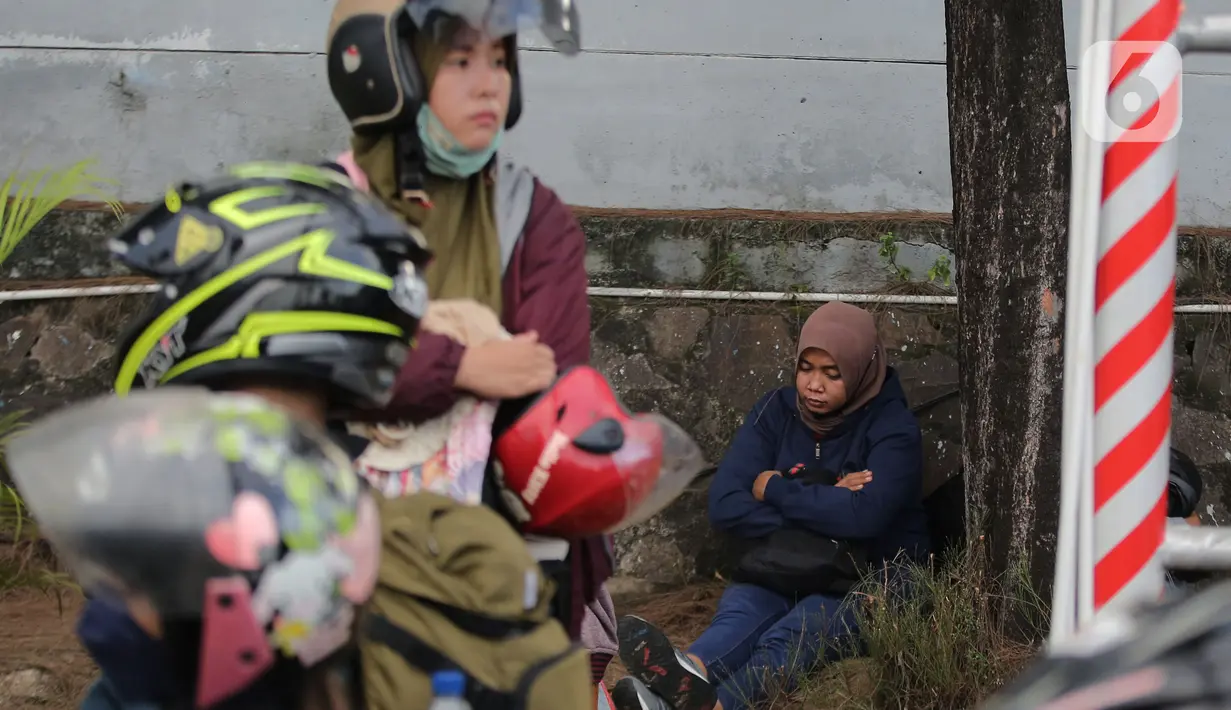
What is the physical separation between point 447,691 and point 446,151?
1073mm

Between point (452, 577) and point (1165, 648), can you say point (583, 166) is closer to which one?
point (452, 577)

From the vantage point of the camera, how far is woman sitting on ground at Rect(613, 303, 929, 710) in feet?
14.4

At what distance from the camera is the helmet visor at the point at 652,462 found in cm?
227

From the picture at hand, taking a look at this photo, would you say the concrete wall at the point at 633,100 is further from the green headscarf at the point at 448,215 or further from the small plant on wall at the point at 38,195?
the green headscarf at the point at 448,215

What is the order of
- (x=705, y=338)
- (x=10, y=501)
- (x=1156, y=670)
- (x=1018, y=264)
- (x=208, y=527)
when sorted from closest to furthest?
(x=1156, y=670) → (x=208, y=527) → (x=1018, y=264) → (x=10, y=501) → (x=705, y=338)

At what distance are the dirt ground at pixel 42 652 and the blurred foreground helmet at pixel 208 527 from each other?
9.96 feet

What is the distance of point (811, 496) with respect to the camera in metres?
4.66

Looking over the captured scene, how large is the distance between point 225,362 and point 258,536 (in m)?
0.40

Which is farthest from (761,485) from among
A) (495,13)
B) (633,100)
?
(495,13)

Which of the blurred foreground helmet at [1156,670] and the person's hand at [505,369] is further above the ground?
the blurred foreground helmet at [1156,670]

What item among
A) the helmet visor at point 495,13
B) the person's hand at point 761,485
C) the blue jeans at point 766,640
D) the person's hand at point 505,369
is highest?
the helmet visor at point 495,13

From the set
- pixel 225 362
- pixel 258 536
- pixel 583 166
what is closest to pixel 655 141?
pixel 583 166

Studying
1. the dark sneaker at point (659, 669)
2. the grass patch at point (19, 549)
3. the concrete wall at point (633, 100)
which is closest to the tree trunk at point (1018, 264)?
the dark sneaker at point (659, 669)

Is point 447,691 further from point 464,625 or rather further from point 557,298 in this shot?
point 557,298
